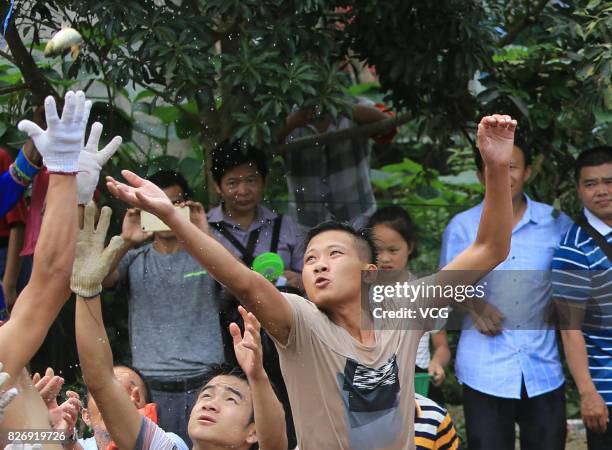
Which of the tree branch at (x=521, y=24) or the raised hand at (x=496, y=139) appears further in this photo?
the tree branch at (x=521, y=24)

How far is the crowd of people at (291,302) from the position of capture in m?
3.70

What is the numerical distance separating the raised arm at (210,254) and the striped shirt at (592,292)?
203 centimetres

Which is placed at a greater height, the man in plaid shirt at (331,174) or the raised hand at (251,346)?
the man in plaid shirt at (331,174)

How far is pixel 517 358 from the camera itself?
5.43 meters

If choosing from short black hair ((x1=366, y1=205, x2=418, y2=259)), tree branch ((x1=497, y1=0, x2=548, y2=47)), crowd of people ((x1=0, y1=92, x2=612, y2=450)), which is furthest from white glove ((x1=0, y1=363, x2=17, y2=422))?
tree branch ((x1=497, y1=0, x2=548, y2=47))

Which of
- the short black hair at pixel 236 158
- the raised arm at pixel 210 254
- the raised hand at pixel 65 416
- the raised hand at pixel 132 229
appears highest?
the short black hair at pixel 236 158

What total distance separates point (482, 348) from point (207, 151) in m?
1.75

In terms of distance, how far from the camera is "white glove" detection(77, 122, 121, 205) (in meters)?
3.92

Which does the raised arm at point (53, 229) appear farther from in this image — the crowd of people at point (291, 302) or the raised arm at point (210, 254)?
the raised arm at point (210, 254)

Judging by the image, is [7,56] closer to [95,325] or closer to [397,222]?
[397,222]

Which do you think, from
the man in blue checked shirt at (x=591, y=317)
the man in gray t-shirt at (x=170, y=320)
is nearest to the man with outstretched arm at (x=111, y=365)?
the man in gray t-shirt at (x=170, y=320)

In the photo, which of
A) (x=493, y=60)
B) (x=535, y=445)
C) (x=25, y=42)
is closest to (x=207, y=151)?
(x=25, y=42)

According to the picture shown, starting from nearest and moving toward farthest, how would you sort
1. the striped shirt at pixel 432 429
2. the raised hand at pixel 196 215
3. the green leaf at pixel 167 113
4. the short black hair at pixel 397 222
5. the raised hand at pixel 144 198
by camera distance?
the raised hand at pixel 144 198 → the striped shirt at pixel 432 429 → the raised hand at pixel 196 215 → the short black hair at pixel 397 222 → the green leaf at pixel 167 113

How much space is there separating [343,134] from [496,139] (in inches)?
105
